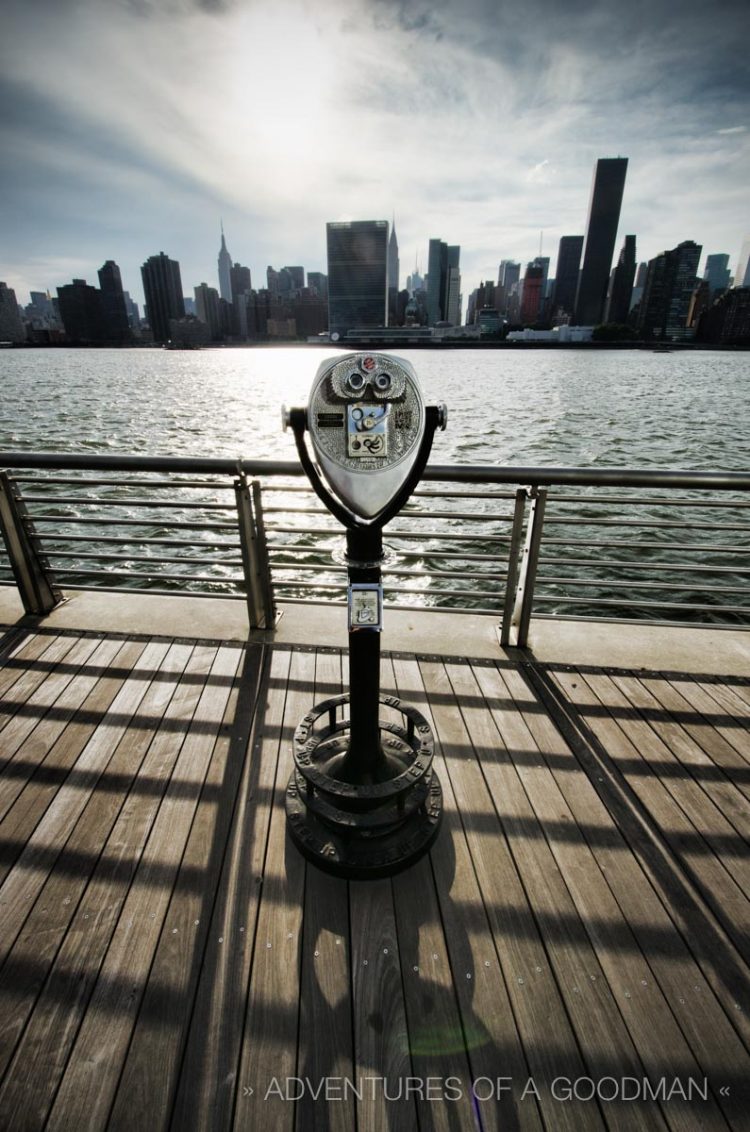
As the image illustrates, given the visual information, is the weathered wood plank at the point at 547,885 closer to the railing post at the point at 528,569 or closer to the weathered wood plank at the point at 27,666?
the railing post at the point at 528,569

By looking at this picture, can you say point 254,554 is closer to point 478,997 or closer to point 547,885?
point 547,885

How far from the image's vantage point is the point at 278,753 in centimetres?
227

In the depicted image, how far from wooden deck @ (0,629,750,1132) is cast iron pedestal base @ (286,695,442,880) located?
0.08m

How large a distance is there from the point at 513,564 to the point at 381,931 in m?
1.76

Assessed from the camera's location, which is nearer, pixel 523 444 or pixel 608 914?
→ pixel 608 914

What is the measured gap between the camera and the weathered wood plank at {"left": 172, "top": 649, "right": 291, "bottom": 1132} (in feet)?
4.19

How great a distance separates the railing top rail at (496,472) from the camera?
8.29ft

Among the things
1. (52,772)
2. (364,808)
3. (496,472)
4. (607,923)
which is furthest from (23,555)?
(607,923)

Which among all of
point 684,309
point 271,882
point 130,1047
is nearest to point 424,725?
point 271,882

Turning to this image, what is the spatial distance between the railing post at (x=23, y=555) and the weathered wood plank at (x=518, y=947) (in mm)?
2512

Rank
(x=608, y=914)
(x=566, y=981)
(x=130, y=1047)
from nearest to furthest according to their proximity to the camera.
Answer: (x=130, y=1047), (x=566, y=981), (x=608, y=914)

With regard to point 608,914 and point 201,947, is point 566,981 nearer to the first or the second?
point 608,914

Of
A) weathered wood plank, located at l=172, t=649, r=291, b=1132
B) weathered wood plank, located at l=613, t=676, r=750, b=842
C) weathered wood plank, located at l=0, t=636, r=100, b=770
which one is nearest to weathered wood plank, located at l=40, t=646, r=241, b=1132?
weathered wood plank, located at l=172, t=649, r=291, b=1132

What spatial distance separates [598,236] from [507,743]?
155m
